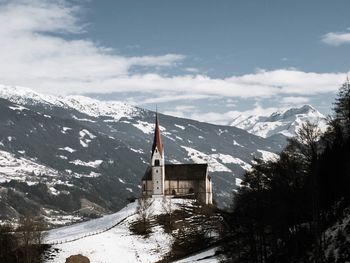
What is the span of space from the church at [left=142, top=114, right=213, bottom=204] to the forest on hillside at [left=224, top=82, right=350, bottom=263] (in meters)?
94.6

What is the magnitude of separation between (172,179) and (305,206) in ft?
379

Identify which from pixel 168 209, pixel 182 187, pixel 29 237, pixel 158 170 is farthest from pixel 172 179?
pixel 29 237

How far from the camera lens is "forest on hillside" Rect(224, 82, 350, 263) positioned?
62625 mm

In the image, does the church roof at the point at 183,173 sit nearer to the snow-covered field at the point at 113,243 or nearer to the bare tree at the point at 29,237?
the snow-covered field at the point at 113,243

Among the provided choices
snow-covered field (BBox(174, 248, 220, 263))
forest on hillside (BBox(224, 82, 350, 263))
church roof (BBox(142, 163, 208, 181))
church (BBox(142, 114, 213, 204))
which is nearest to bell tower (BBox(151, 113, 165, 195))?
church (BBox(142, 114, 213, 204))

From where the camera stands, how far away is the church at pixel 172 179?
184250mm

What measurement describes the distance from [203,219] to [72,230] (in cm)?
3823

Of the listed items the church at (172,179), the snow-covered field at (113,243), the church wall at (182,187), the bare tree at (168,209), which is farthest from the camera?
the church wall at (182,187)

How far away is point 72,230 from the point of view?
6314 inches

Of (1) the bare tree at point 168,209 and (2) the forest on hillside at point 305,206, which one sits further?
(1) the bare tree at point 168,209

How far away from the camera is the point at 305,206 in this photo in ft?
244

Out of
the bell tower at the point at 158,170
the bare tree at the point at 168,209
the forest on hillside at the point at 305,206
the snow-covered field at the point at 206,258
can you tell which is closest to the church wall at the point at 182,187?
the bell tower at the point at 158,170

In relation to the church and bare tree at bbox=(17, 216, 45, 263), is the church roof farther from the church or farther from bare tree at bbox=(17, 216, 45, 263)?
bare tree at bbox=(17, 216, 45, 263)

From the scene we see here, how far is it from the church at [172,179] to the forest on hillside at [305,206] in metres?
94.6
